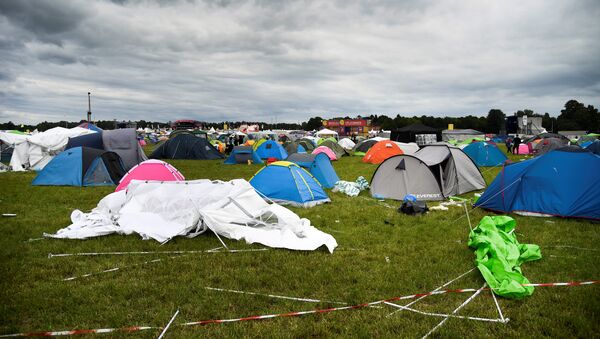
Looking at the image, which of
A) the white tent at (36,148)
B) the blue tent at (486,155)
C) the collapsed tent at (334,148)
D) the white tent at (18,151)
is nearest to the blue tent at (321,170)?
the blue tent at (486,155)

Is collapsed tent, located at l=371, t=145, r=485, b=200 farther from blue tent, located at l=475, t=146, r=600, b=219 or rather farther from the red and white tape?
the red and white tape

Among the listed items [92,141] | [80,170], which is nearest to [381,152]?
[92,141]

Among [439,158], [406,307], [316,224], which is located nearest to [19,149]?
[316,224]

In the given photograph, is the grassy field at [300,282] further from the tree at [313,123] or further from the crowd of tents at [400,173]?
the tree at [313,123]

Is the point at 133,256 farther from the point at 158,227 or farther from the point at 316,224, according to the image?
the point at 316,224

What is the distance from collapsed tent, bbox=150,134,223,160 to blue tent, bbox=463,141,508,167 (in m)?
18.9

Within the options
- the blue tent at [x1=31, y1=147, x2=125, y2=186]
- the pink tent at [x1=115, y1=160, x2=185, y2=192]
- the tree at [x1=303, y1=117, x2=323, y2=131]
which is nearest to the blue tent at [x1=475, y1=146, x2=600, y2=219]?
the pink tent at [x1=115, y1=160, x2=185, y2=192]

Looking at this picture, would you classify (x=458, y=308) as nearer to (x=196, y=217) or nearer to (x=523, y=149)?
(x=196, y=217)

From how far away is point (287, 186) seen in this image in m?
11.0

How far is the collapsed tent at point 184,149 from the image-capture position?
28328 millimetres

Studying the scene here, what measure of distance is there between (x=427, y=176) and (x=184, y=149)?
20876 millimetres

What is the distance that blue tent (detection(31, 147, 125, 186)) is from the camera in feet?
48.2

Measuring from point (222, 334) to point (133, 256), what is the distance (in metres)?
3.22

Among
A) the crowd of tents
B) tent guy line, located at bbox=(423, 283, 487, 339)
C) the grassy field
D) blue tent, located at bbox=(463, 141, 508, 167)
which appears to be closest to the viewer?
tent guy line, located at bbox=(423, 283, 487, 339)
